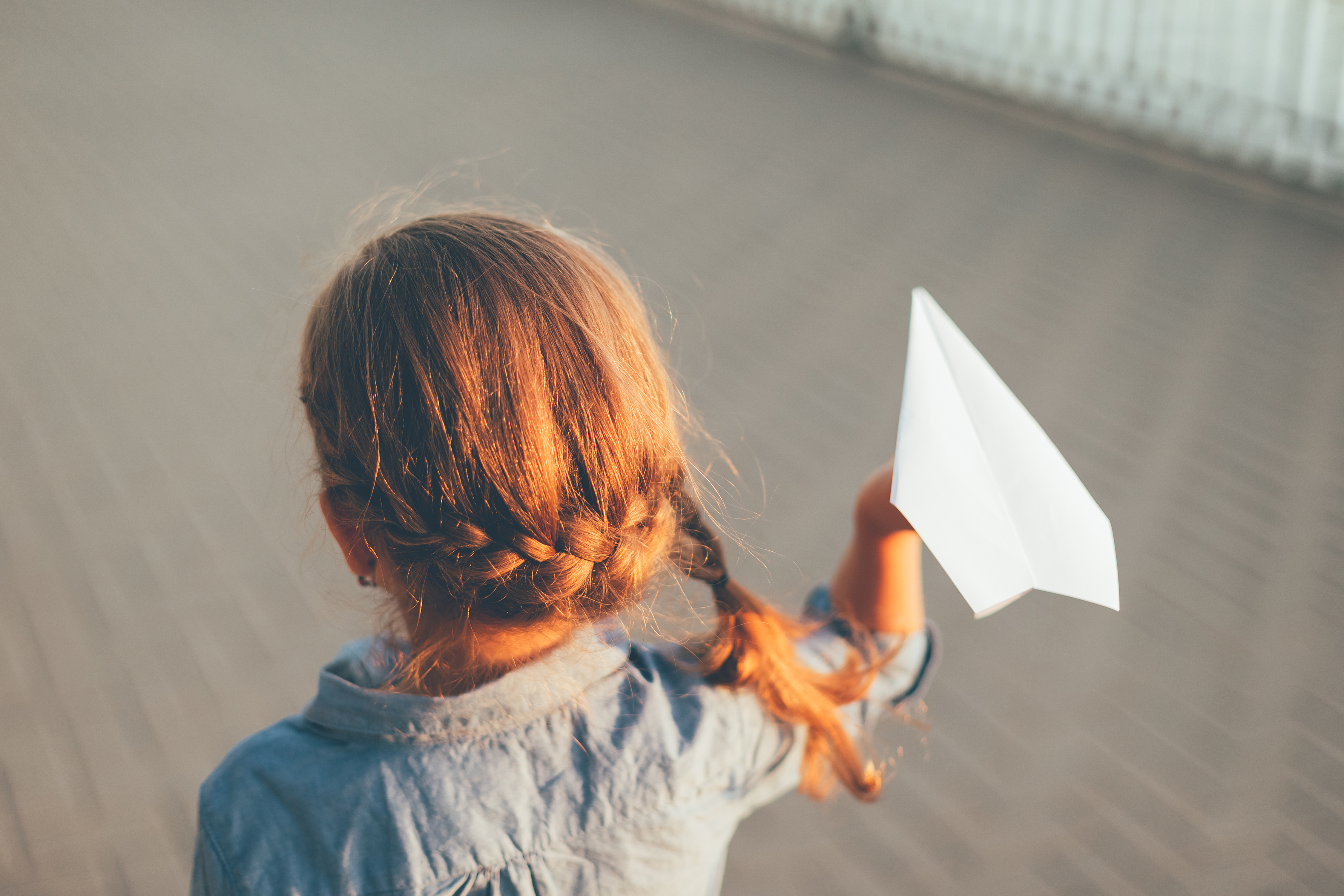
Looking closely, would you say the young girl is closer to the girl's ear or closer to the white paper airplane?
A: the girl's ear

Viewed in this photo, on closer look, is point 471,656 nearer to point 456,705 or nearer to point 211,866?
point 456,705

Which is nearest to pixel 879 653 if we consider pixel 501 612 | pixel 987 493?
pixel 987 493

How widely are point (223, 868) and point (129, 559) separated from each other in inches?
108

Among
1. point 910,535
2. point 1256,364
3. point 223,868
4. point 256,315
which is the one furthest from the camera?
point 256,315

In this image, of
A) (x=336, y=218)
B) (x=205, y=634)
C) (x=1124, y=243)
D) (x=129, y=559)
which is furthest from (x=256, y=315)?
(x=1124, y=243)

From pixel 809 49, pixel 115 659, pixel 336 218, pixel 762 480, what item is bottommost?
pixel 115 659

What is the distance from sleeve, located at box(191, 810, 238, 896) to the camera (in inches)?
37.4

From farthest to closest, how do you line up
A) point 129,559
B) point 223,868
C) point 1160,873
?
point 129,559, point 1160,873, point 223,868

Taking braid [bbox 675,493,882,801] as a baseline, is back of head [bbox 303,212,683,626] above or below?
above

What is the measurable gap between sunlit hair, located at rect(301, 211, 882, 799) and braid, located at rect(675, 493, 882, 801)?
0.09m

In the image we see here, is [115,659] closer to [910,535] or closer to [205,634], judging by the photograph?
[205,634]

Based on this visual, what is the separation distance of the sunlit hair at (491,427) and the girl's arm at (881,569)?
0.20 m

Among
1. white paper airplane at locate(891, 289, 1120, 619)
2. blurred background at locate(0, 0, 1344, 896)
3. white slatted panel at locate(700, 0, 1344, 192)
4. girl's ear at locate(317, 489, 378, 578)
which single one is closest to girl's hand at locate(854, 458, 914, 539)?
white paper airplane at locate(891, 289, 1120, 619)

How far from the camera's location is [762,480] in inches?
145
